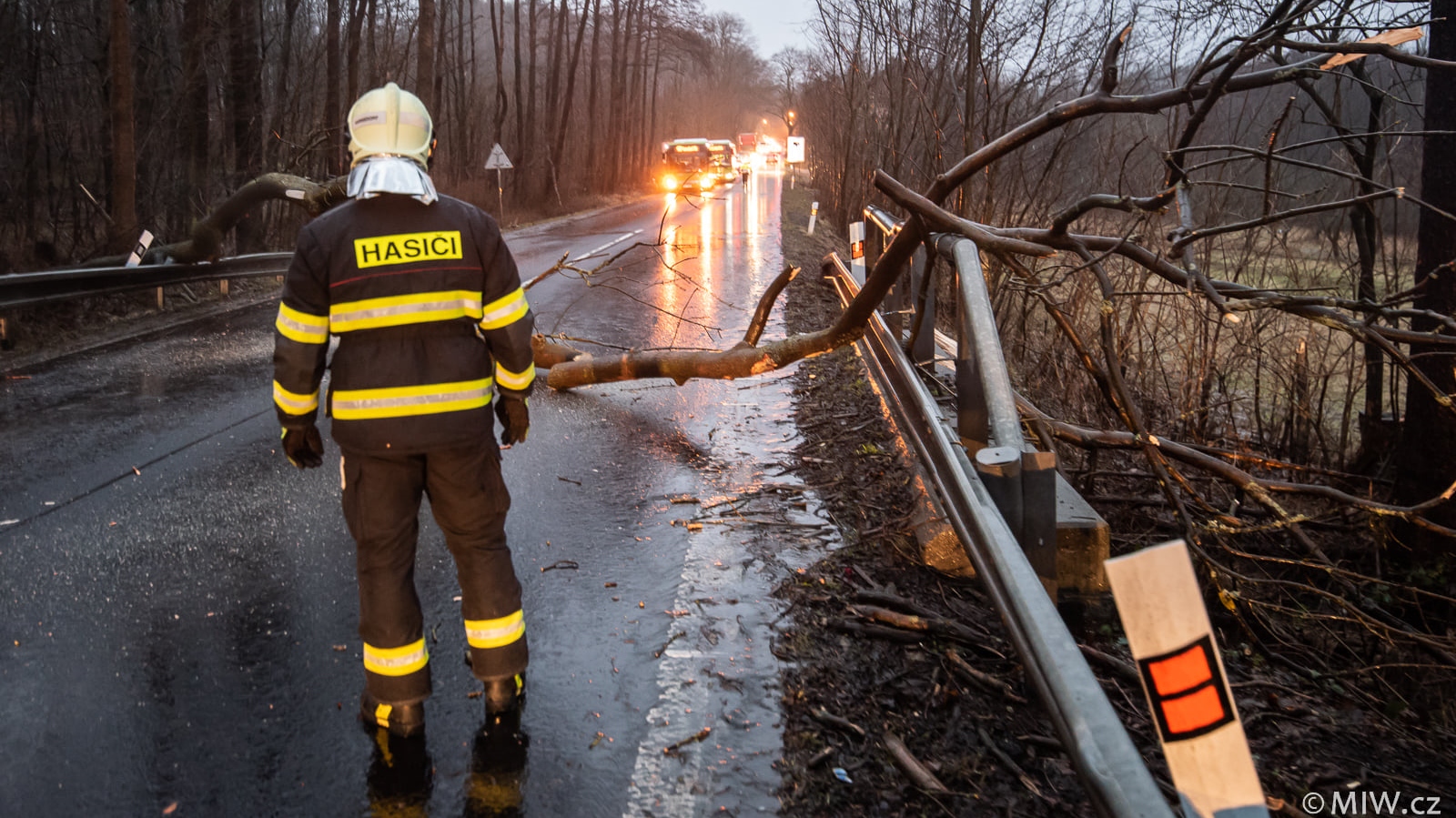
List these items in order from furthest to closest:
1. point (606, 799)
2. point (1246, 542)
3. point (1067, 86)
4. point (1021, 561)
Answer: point (1067, 86) < point (1246, 542) < point (606, 799) < point (1021, 561)

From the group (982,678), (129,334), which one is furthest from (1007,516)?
(129,334)

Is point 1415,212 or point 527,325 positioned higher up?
point 1415,212

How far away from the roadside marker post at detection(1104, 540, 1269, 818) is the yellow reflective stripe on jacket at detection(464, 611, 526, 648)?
2391 millimetres

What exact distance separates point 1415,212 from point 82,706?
33.8 feet

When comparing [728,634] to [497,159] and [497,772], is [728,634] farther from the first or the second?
[497,159]

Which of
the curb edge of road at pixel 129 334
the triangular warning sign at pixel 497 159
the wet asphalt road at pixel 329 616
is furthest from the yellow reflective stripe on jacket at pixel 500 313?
the triangular warning sign at pixel 497 159

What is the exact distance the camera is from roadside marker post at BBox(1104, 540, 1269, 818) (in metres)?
1.38

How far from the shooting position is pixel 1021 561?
8.54 feet

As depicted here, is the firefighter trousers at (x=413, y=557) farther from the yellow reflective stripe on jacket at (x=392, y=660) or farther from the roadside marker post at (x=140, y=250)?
the roadside marker post at (x=140, y=250)

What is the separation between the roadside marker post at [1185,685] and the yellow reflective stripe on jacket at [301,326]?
262cm

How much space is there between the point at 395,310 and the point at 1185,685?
255 cm

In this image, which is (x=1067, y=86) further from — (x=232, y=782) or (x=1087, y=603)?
(x=232, y=782)

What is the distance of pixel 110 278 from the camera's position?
37.6 feet

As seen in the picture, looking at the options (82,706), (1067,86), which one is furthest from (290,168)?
(82,706)
